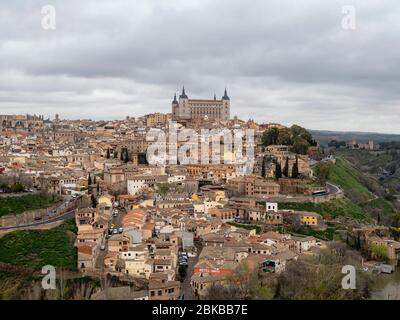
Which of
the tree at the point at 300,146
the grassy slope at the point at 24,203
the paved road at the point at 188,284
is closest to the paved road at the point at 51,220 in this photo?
the grassy slope at the point at 24,203

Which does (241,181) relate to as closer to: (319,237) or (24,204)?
(319,237)

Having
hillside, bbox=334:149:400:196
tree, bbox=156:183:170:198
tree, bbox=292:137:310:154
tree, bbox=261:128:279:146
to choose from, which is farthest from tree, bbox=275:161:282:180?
hillside, bbox=334:149:400:196

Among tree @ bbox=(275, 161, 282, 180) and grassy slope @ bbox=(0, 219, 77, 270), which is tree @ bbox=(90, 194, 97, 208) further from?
tree @ bbox=(275, 161, 282, 180)

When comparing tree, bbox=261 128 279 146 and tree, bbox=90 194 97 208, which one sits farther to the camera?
tree, bbox=261 128 279 146

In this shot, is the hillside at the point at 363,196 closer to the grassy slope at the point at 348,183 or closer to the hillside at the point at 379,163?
the grassy slope at the point at 348,183


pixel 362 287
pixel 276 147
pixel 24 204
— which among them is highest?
pixel 276 147

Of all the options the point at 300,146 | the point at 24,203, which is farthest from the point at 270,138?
the point at 24,203
